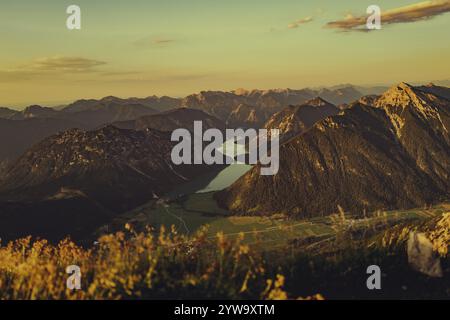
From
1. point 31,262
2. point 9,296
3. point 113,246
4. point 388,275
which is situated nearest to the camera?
point 113,246

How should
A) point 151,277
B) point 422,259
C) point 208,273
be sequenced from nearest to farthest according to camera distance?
1. point 151,277
2. point 208,273
3. point 422,259

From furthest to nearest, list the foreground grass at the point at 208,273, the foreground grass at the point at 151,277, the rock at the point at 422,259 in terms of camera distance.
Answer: the rock at the point at 422,259 < the foreground grass at the point at 208,273 < the foreground grass at the point at 151,277

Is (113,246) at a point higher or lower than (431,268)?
higher

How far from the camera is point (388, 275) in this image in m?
53.0

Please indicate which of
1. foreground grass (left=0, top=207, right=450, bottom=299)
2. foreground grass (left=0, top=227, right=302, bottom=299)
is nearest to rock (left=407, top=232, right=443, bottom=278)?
foreground grass (left=0, top=207, right=450, bottom=299)

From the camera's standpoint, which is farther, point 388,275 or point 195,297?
point 388,275

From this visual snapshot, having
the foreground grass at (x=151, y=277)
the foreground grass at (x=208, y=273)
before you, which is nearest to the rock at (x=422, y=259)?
the foreground grass at (x=208, y=273)

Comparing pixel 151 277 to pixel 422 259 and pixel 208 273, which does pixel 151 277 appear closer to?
pixel 208 273

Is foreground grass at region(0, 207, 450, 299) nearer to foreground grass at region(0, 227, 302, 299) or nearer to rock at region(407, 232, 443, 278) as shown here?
foreground grass at region(0, 227, 302, 299)

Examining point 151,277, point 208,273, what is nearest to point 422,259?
A: point 208,273

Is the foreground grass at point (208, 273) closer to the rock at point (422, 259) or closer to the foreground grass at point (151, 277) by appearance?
the foreground grass at point (151, 277)
